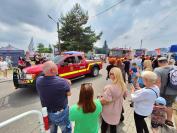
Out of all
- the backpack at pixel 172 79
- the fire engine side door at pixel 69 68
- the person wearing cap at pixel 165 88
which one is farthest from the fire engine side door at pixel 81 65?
the backpack at pixel 172 79

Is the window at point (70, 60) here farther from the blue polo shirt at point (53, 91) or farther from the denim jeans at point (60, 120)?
the blue polo shirt at point (53, 91)

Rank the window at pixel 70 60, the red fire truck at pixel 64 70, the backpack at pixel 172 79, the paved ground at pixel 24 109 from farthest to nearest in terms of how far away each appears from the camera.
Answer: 1. the window at pixel 70 60
2. the red fire truck at pixel 64 70
3. the paved ground at pixel 24 109
4. the backpack at pixel 172 79

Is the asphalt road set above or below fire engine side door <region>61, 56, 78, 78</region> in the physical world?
below

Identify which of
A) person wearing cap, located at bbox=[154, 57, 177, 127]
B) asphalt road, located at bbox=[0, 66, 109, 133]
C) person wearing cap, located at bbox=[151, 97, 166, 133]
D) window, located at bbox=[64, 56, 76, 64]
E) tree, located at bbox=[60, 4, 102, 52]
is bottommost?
asphalt road, located at bbox=[0, 66, 109, 133]

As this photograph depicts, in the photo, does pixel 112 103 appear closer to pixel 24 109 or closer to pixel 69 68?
pixel 24 109

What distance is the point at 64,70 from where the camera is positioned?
850cm

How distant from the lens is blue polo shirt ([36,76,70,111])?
2.56 metres

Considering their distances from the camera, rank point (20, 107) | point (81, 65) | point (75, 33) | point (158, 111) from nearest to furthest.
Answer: point (158, 111)
point (20, 107)
point (81, 65)
point (75, 33)

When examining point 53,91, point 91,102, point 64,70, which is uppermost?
point 53,91

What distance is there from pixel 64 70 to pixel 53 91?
5.99 meters

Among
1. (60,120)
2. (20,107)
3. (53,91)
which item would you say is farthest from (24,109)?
(53,91)

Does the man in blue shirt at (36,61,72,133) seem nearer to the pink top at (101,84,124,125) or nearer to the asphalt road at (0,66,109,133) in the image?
the pink top at (101,84,124,125)

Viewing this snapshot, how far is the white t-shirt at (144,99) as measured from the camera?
2732mm

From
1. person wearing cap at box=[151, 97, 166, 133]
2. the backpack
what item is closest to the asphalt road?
person wearing cap at box=[151, 97, 166, 133]
